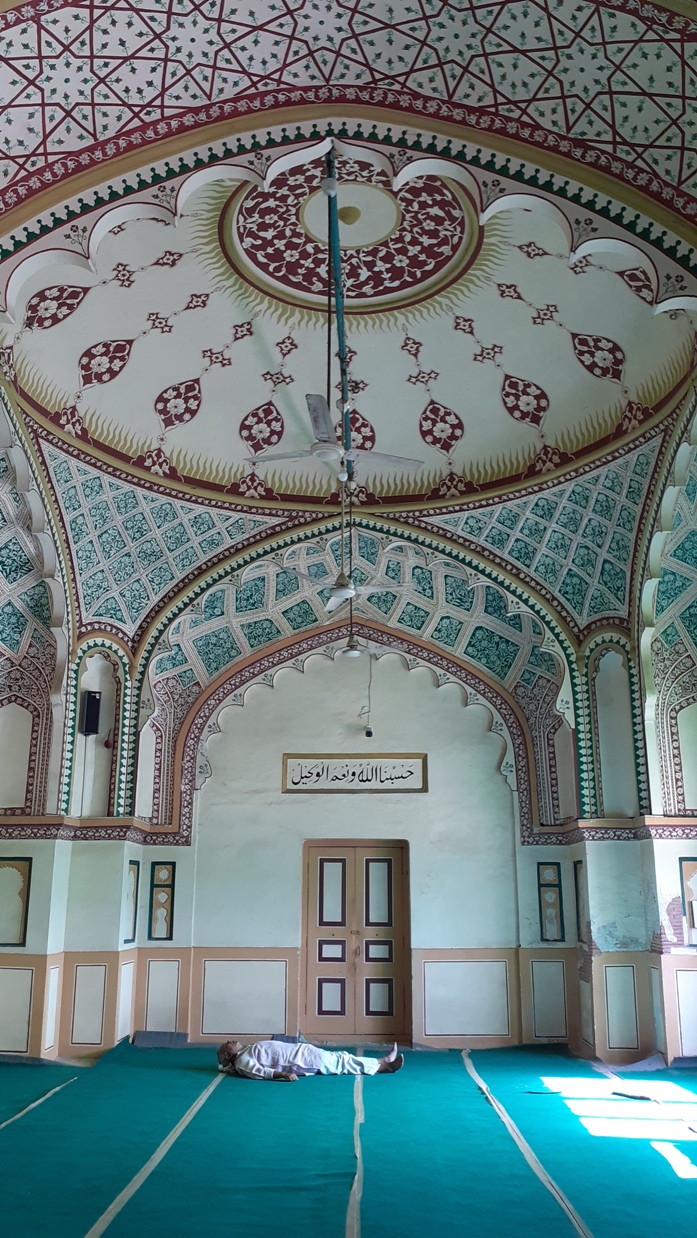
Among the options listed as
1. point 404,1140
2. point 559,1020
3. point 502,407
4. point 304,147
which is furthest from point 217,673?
point 304,147

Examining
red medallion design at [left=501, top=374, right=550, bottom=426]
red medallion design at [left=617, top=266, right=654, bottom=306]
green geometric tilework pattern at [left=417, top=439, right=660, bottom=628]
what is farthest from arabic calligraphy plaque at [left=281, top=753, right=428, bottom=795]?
red medallion design at [left=617, top=266, right=654, bottom=306]

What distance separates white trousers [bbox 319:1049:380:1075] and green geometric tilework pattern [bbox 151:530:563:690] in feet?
12.0

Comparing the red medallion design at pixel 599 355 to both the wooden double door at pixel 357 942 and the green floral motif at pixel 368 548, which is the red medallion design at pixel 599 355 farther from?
the wooden double door at pixel 357 942

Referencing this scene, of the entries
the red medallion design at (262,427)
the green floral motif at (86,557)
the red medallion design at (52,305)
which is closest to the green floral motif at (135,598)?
the green floral motif at (86,557)

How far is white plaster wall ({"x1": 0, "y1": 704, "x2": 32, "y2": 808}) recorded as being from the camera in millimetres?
8734

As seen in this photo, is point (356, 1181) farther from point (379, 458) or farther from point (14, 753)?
point (14, 753)

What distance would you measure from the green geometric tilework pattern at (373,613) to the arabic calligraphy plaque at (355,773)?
1164 millimetres

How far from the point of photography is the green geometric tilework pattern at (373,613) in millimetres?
9211

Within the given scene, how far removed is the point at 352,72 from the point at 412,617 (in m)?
5.81

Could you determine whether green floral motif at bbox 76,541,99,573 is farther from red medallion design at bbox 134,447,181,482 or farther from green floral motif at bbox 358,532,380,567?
green floral motif at bbox 358,532,380,567

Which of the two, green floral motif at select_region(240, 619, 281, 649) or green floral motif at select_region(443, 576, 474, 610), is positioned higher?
green floral motif at select_region(443, 576, 474, 610)

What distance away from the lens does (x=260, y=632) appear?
388 inches

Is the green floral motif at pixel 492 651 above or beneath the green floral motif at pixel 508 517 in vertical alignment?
beneath

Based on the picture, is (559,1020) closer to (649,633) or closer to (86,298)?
(649,633)
